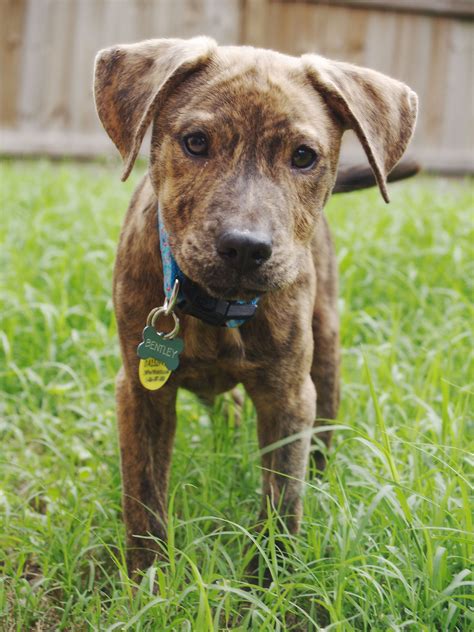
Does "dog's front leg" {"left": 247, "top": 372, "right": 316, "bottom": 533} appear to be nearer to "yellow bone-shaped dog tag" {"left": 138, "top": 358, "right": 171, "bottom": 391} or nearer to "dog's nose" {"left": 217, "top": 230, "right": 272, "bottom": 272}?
"yellow bone-shaped dog tag" {"left": 138, "top": 358, "right": 171, "bottom": 391}

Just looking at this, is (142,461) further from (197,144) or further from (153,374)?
(197,144)

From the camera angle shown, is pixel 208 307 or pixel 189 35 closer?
pixel 208 307

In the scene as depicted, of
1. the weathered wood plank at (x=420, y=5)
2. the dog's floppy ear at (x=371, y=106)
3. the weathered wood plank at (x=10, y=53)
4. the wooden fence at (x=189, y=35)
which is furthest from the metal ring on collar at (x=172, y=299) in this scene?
the weathered wood plank at (x=420, y=5)

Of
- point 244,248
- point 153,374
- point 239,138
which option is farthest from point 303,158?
point 153,374

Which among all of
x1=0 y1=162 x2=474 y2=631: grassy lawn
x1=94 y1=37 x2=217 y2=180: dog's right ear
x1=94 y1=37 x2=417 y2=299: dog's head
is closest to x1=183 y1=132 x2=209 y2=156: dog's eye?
x1=94 y1=37 x2=417 y2=299: dog's head

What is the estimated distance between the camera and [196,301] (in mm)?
2760

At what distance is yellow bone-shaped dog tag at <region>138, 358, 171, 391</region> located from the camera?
2.80m

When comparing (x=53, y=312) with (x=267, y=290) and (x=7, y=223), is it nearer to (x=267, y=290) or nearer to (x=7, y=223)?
(x=7, y=223)

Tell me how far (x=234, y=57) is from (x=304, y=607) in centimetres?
165

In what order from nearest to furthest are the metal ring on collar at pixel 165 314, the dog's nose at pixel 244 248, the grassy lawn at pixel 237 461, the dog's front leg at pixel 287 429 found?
the dog's nose at pixel 244 248
the grassy lawn at pixel 237 461
the metal ring on collar at pixel 165 314
the dog's front leg at pixel 287 429

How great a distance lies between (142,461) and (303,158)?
1096mm

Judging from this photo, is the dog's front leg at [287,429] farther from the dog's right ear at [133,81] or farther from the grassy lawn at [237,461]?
the dog's right ear at [133,81]

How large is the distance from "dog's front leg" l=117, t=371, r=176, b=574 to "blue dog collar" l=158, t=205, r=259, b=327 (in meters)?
0.32

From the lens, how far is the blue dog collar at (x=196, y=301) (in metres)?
2.71
